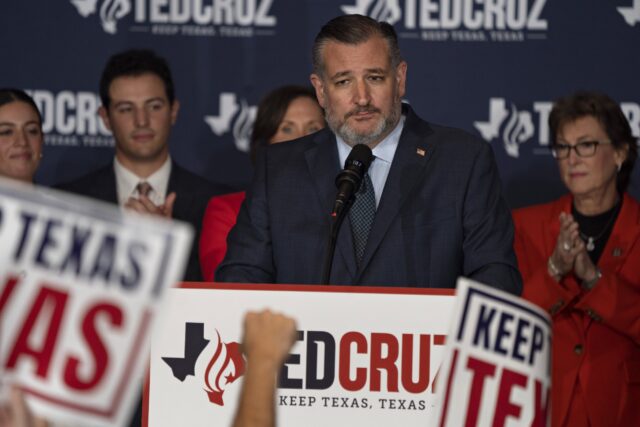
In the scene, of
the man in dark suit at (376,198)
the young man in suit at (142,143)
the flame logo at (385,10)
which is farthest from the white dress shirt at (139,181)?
the man in dark suit at (376,198)

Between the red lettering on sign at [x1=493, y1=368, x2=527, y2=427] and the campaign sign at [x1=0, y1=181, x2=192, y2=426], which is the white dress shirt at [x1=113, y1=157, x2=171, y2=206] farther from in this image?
the campaign sign at [x1=0, y1=181, x2=192, y2=426]

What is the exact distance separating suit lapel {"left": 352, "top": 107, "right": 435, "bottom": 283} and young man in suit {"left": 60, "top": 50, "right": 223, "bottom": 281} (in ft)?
4.83

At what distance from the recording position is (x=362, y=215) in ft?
9.23

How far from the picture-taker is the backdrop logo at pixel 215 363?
2293 millimetres

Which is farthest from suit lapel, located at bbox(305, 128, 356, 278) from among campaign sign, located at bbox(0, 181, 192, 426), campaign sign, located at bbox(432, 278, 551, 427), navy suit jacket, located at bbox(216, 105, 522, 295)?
campaign sign, located at bbox(0, 181, 192, 426)

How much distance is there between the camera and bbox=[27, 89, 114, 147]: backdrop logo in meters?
4.68

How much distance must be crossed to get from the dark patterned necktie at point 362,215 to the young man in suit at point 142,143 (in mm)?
1467

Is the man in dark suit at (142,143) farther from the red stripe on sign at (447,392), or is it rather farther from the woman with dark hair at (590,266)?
the red stripe on sign at (447,392)

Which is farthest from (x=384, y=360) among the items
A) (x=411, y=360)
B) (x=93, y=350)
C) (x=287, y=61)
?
(x=287, y=61)

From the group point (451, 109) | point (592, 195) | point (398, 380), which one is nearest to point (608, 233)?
point (592, 195)

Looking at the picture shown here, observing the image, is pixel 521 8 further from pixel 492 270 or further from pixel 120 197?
pixel 492 270

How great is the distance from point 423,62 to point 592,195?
108 centimetres

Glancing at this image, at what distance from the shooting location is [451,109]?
468 cm

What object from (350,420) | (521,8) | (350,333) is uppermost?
(521,8)
